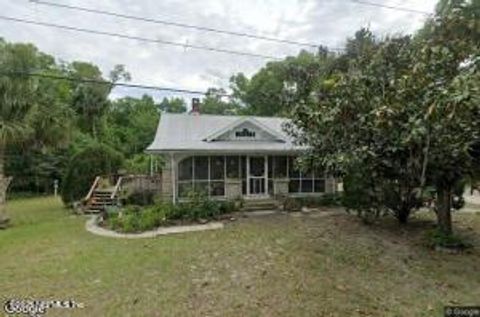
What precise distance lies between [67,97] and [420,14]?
36873 mm

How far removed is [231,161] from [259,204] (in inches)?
101

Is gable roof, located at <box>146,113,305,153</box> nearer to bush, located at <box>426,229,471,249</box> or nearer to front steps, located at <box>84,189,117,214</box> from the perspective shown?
front steps, located at <box>84,189,117,214</box>

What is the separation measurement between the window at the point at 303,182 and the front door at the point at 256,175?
1.31 metres

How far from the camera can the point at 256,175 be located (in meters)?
21.4

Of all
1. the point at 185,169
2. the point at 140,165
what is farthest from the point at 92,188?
the point at 140,165

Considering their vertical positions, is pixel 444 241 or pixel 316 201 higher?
pixel 316 201

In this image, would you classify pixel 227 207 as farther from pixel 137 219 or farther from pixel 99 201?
pixel 99 201

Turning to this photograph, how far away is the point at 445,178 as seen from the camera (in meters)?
11.7

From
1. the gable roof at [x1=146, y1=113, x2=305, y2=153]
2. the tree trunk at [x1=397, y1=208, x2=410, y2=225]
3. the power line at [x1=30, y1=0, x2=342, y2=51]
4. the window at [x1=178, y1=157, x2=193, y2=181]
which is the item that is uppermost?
the power line at [x1=30, y1=0, x2=342, y2=51]

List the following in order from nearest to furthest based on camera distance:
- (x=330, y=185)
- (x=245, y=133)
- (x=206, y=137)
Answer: (x=206, y=137) < (x=245, y=133) < (x=330, y=185)

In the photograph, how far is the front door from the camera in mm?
21234

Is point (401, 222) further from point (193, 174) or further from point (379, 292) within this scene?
point (193, 174)

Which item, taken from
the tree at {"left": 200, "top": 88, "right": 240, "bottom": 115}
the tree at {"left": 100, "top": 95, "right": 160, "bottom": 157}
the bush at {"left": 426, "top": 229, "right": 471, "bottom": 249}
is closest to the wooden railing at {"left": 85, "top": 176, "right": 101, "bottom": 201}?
the bush at {"left": 426, "top": 229, "right": 471, "bottom": 249}

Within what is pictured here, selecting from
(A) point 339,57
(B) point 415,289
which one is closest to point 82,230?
(B) point 415,289
